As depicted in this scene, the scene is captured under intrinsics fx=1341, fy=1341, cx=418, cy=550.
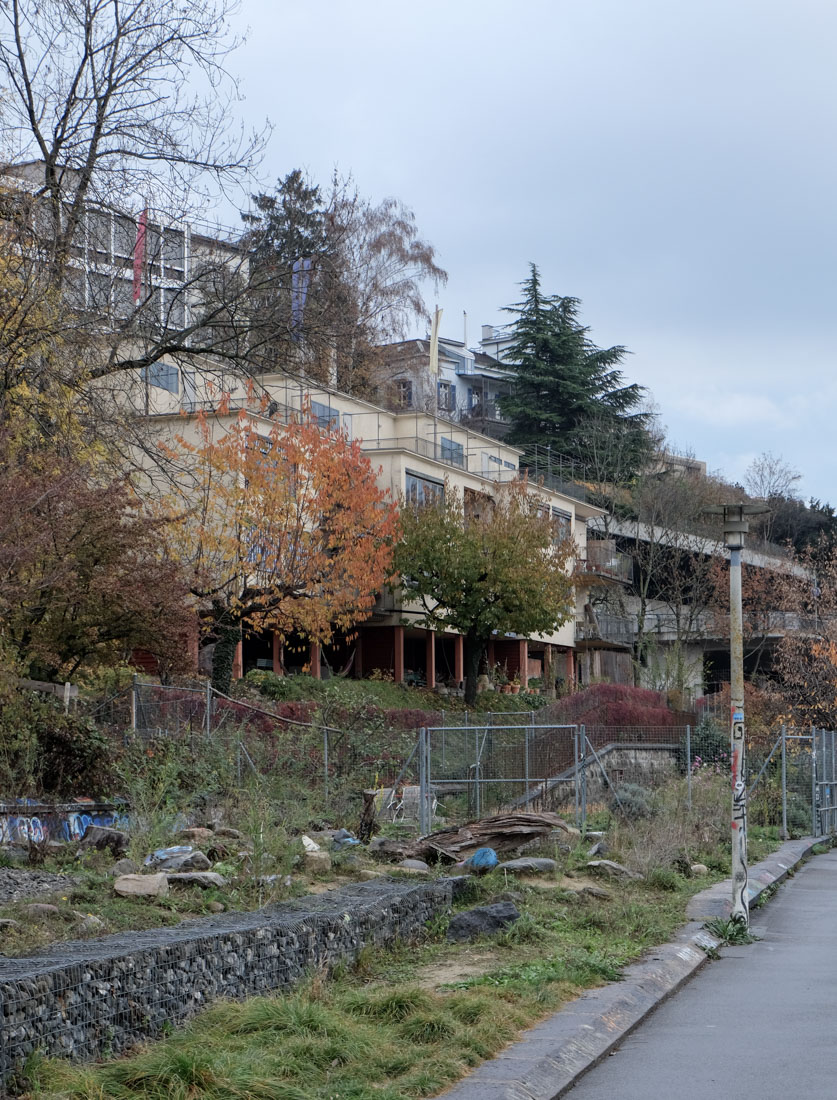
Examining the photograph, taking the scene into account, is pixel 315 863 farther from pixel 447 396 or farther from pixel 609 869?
pixel 447 396

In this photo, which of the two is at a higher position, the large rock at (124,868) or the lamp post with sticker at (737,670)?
the lamp post with sticker at (737,670)

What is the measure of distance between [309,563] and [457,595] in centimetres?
1156

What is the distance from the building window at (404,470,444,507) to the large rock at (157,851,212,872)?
3358cm

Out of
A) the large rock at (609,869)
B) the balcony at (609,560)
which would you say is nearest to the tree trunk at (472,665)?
the balcony at (609,560)

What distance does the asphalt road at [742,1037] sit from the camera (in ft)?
25.2

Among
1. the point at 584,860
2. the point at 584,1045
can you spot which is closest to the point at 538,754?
the point at 584,860

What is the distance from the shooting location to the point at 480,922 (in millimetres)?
12406

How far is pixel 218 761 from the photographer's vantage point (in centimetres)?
2097

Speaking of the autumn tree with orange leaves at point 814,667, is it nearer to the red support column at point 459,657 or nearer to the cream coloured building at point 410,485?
the cream coloured building at point 410,485

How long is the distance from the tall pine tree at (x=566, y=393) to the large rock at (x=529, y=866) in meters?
54.5

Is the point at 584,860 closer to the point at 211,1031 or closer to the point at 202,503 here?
the point at 211,1031

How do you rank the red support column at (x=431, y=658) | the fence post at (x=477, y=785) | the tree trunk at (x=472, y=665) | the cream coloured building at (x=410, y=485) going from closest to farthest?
the fence post at (x=477, y=785)
the tree trunk at (x=472, y=665)
the cream coloured building at (x=410, y=485)
the red support column at (x=431, y=658)

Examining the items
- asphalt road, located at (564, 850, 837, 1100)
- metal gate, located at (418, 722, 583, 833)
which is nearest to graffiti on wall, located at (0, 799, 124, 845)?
metal gate, located at (418, 722, 583, 833)

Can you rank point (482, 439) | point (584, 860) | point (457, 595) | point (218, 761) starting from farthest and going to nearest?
1. point (482, 439)
2. point (457, 595)
3. point (218, 761)
4. point (584, 860)
